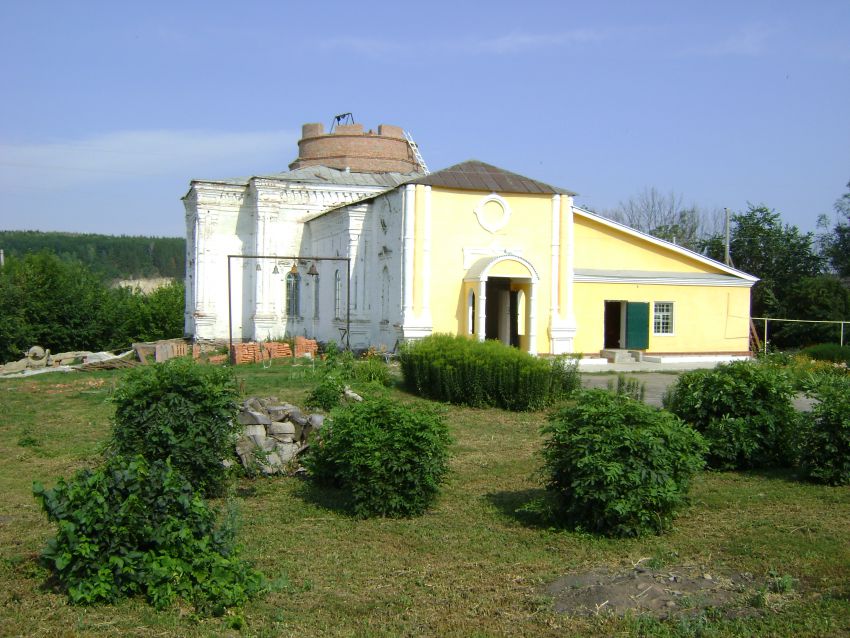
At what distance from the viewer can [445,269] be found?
2202 cm

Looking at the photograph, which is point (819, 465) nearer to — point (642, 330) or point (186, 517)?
point (186, 517)

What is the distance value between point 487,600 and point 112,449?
4377 millimetres

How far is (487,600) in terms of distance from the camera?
5.63 m

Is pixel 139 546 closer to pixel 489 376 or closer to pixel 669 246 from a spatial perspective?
pixel 489 376

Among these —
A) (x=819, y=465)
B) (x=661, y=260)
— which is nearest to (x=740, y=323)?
(x=661, y=260)

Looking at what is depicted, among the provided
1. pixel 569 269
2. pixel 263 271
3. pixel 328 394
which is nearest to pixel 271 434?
pixel 328 394

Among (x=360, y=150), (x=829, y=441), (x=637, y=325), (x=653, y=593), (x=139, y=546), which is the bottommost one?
(x=653, y=593)

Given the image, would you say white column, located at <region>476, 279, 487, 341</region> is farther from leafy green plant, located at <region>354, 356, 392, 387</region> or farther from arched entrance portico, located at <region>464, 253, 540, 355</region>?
leafy green plant, located at <region>354, 356, 392, 387</region>

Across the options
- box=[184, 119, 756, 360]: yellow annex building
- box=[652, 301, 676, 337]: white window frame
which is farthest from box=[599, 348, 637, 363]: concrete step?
box=[652, 301, 676, 337]: white window frame

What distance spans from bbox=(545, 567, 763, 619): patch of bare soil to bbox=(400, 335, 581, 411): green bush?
821 cm

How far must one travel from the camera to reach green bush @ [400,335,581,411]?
47.0ft

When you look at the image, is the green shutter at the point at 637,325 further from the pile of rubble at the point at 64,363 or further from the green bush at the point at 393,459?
the green bush at the point at 393,459

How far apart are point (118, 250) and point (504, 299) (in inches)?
4007

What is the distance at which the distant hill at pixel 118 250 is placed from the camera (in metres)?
107
